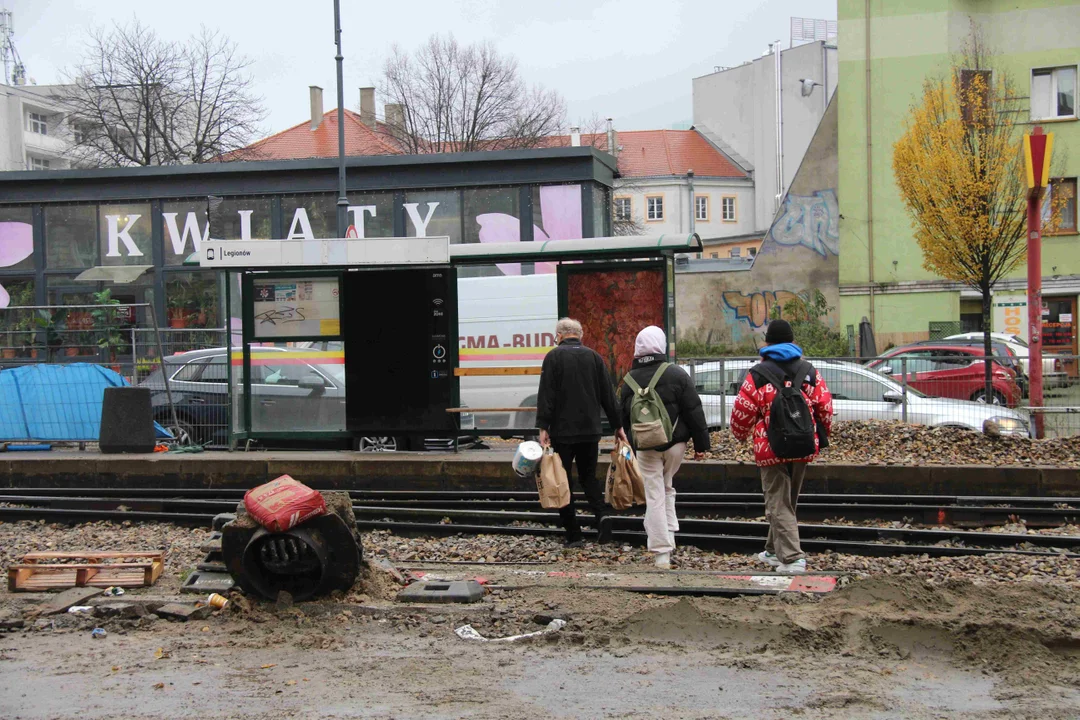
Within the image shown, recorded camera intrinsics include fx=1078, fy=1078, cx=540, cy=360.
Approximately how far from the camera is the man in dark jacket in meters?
8.70

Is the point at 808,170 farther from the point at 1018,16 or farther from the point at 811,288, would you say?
the point at 1018,16

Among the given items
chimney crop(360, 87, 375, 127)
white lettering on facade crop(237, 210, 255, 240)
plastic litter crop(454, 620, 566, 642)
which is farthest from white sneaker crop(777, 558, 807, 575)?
chimney crop(360, 87, 375, 127)

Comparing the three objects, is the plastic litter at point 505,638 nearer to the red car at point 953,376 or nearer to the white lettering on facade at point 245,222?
the red car at point 953,376

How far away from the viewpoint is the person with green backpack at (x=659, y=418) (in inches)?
318

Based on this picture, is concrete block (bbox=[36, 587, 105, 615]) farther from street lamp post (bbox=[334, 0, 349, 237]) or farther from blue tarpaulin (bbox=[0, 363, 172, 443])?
street lamp post (bbox=[334, 0, 349, 237])

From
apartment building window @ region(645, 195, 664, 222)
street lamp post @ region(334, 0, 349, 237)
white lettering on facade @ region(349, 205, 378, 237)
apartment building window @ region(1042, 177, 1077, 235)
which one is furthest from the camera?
apartment building window @ region(645, 195, 664, 222)

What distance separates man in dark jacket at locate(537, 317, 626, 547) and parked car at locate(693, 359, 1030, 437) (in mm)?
5107

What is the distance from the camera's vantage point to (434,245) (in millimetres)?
12195

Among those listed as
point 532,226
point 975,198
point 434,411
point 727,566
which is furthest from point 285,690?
point 975,198

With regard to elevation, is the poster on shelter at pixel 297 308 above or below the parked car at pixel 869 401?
above

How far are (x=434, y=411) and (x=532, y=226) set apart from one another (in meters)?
11.2

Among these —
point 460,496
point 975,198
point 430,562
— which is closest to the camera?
point 430,562

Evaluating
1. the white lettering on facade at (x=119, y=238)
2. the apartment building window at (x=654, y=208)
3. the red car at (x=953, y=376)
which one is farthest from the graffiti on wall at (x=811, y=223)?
the apartment building window at (x=654, y=208)

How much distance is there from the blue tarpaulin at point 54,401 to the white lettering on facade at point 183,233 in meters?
11.1
